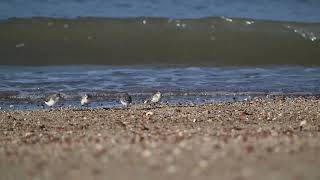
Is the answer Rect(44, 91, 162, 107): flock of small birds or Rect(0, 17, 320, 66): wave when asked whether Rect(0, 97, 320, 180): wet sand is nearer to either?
Rect(44, 91, 162, 107): flock of small birds

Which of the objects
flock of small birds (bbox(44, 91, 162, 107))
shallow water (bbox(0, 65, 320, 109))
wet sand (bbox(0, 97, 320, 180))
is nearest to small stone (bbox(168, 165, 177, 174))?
wet sand (bbox(0, 97, 320, 180))

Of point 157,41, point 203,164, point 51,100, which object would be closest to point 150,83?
point 51,100

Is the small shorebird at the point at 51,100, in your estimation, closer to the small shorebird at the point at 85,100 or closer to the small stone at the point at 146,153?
the small shorebird at the point at 85,100

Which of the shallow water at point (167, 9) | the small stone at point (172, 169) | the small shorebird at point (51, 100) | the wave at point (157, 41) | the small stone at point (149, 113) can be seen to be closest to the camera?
the small stone at point (172, 169)

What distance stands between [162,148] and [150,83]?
33.6 feet

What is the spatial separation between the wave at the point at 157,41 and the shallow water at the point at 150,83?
4.07 feet

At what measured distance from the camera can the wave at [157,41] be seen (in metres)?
21.8

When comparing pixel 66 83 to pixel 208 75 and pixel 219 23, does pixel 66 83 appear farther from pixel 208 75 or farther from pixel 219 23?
pixel 219 23

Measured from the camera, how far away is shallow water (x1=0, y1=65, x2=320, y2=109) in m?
15.7

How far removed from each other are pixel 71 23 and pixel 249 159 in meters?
20.6

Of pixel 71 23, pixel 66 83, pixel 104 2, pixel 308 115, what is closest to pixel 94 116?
pixel 308 115

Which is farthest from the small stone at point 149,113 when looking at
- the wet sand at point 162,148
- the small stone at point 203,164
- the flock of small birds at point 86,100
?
the small stone at point 203,164

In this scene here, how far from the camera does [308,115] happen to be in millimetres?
12148

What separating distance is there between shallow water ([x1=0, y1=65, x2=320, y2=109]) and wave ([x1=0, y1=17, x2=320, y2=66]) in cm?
124
